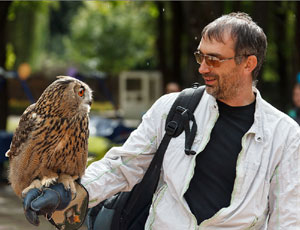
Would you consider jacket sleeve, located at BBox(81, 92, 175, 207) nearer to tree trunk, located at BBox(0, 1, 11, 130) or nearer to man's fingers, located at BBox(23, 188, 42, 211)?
man's fingers, located at BBox(23, 188, 42, 211)

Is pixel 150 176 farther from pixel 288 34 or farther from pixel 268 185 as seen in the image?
pixel 288 34

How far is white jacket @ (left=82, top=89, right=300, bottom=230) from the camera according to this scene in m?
2.36

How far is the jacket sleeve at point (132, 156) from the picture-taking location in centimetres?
253

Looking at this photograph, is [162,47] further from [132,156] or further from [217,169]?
[217,169]

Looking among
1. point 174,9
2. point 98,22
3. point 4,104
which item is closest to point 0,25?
point 4,104

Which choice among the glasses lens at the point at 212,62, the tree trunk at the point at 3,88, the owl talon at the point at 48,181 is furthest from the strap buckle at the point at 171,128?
the tree trunk at the point at 3,88

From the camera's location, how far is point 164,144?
8.17ft

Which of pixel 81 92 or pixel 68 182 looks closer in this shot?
pixel 68 182

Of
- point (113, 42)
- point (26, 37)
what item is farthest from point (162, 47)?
point (113, 42)

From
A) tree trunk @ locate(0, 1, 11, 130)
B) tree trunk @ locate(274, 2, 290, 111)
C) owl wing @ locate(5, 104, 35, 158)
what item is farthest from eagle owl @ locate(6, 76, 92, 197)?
tree trunk @ locate(274, 2, 290, 111)

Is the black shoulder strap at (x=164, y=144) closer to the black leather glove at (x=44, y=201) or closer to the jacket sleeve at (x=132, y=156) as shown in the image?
the jacket sleeve at (x=132, y=156)

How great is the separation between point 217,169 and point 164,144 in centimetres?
26

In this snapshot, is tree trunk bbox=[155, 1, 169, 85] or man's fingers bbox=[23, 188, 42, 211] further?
tree trunk bbox=[155, 1, 169, 85]

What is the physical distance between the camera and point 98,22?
31.8m
